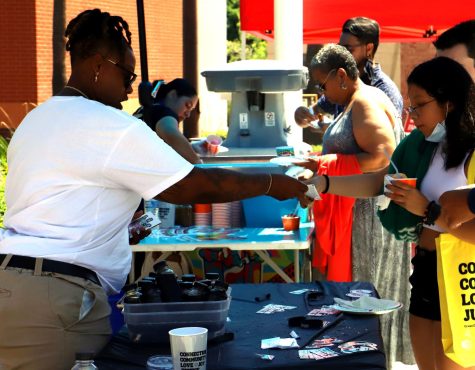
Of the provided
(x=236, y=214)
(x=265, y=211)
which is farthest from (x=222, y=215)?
(x=265, y=211)

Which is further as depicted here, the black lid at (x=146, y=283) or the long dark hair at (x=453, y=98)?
the long dark hair at (x=453, y=98)

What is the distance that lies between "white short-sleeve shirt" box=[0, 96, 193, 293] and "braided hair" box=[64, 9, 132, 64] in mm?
199

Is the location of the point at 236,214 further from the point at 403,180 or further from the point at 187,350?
the point at 187,350

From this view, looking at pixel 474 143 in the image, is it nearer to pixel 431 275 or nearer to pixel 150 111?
pixel 431 275

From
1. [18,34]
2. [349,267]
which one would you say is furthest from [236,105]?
[18,34]

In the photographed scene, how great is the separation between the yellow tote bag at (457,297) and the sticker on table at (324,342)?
59 centimetres

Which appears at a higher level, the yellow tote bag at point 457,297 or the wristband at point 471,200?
the wristband at point 471,200

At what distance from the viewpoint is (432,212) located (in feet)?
12.1

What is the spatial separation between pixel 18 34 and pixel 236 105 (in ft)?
28.6

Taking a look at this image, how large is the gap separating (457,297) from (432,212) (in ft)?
1.19

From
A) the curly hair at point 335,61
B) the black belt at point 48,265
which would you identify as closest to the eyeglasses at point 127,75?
the black belt at point 48,265

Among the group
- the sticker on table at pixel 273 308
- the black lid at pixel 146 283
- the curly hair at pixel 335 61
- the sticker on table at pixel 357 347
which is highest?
the curly hair at pixel 335 61

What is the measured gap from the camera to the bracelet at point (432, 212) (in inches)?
145

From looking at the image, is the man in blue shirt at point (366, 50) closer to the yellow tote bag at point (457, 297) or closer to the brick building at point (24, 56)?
the yellow tote bag at point (457, 297)
